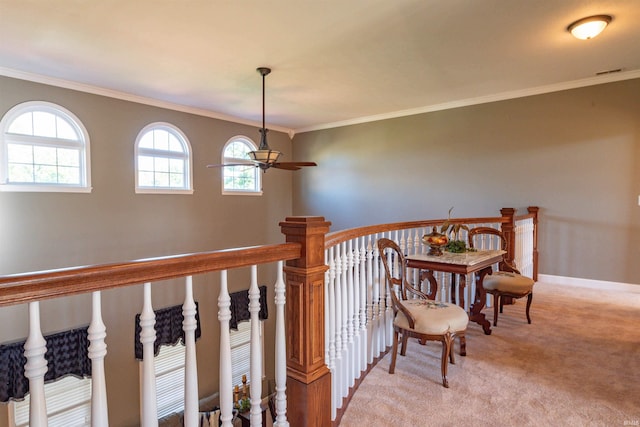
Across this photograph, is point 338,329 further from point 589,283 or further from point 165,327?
point 589,283

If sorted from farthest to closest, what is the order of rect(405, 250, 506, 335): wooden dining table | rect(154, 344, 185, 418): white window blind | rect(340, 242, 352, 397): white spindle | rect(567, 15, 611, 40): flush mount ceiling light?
rect(154, 344, 185, 418): white window blind
rect(567, 15, 611, 40): flush mount ceiling light
rect(405, 250, 506, 335): wooden dining table
rect(340, 242, 352, 397): white spindle

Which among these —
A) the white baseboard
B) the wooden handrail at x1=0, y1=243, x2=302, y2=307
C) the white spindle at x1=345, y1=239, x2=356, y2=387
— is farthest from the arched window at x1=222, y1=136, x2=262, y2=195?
the wooden handrail at x1=0, y1=243, x2=302, y2=307

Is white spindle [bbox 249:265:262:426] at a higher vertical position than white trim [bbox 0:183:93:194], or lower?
lower

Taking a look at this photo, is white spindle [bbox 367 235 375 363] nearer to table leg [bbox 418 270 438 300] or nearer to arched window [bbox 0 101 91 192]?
table leg [bbox 418 270 438 300]

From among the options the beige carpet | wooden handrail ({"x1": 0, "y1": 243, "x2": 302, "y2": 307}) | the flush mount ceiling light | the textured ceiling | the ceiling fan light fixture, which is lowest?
the beige carpet

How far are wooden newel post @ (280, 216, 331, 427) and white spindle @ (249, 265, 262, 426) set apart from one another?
241mm

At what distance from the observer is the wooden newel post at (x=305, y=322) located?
4.99 feet

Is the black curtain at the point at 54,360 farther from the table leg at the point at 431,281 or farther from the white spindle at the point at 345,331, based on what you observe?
the table leg at the point at 431,281

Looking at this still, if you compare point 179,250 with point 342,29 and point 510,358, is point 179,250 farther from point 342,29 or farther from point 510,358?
point 510,358

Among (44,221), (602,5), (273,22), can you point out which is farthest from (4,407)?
(602,5)

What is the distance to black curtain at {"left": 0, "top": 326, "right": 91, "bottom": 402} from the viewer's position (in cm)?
421

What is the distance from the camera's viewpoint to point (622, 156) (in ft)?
14.5

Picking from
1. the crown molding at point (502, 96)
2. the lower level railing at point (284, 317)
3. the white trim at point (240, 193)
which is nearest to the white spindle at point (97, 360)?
the lower level railing at point (284, 317)

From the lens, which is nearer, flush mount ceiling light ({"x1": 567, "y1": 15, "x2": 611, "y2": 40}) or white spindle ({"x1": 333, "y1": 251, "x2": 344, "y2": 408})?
white spindle ({"x1": 333, "y1": 251, "x2": 344, "y2": 408})
